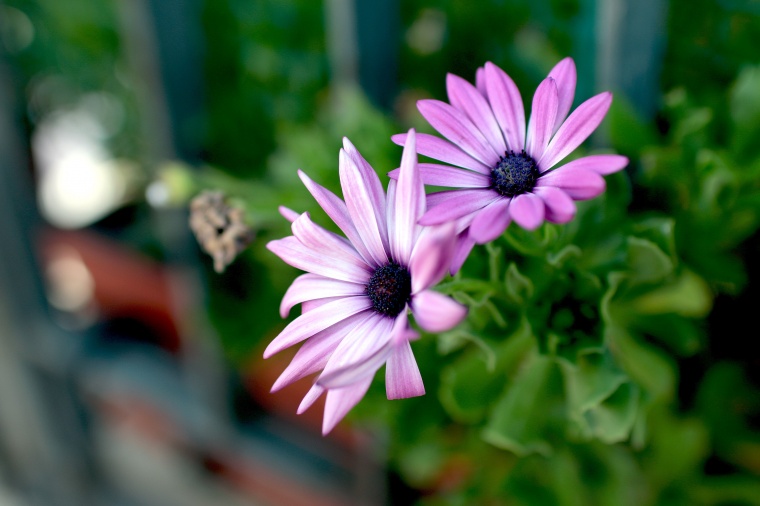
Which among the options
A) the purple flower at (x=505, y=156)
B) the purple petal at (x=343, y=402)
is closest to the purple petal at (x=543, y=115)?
the purple flower at (x=505, y=156)

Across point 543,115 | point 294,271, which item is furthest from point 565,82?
point 294,271

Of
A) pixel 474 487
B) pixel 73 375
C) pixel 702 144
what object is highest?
pixel 702 144

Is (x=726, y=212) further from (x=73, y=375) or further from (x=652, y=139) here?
(x=73, y=375)

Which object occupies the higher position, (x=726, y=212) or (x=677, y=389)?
(x=726, y=212)

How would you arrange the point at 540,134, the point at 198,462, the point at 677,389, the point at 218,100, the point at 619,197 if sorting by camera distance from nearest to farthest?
1. the point at 540,134
2. the point at 619,197
3. the point at 677,389
4. the point at 218,100
5. the point at 198,462

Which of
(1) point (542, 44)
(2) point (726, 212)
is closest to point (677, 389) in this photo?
(2) point (726, 212)

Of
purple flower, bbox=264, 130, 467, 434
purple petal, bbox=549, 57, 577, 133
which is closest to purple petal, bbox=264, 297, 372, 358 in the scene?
purple flower, bbox=264, 130, 467, 434

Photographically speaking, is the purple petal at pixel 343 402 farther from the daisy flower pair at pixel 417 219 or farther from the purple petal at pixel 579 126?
the purple petal at pixel 579 126
